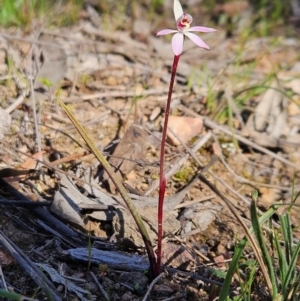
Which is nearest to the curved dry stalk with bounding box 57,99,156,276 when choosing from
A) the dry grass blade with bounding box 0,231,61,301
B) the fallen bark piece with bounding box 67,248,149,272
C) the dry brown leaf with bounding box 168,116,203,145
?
the fallen bark piece with bounding box 67,248,149,272

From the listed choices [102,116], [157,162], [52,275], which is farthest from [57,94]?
[52,275]

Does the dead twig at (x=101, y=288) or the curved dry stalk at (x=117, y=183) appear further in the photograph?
the dead twig at (x=101, y=288)

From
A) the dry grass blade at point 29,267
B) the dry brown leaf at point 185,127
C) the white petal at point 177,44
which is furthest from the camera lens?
the dry brown leaf at point 185,127

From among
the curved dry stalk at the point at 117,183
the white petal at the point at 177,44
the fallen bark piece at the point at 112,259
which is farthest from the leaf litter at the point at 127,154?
the white petal at the point at 177,44

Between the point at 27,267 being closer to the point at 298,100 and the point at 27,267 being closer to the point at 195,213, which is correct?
the point at 195,213

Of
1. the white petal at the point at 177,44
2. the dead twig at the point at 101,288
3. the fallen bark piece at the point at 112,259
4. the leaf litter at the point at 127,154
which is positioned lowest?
the dead twig at the point at 101,288

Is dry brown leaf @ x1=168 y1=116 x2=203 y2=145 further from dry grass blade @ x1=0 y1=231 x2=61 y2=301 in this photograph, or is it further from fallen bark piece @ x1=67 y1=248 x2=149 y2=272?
dry grass blade @ x1=0 y1=231 x2=61 y2=301

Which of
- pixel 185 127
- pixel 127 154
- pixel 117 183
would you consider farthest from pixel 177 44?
pixel 185 127

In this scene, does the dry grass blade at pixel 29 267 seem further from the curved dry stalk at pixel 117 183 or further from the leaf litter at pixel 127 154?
the curved dry stalk at pixel 117 183
